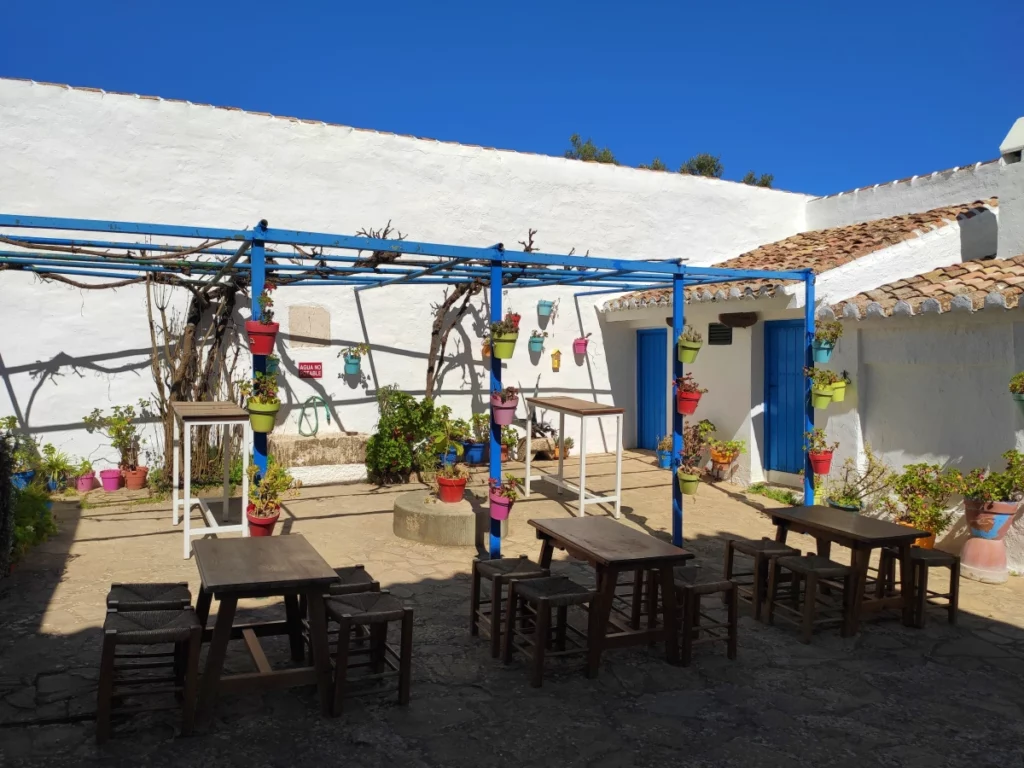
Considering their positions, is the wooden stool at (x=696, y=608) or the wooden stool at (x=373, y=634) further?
the wooden stool at (x=696, y=608)

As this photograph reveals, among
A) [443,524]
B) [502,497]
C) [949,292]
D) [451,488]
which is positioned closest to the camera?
[502,497]

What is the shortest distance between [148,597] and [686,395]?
460 centimetres

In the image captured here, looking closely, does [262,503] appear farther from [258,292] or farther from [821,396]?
[821,396]

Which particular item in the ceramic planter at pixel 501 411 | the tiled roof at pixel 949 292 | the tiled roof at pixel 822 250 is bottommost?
the ceramic planter at pixel 501 411

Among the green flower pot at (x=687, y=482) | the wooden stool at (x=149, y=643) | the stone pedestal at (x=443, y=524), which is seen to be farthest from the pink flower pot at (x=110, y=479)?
the green flower pot at (x=687, y=482)

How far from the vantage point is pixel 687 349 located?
715cm

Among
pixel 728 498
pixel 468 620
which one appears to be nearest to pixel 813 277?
pixel 728 498

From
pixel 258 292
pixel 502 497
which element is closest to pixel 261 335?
pixel 258 292

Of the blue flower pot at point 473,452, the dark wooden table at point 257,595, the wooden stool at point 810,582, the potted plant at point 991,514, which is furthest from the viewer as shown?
the blue flower pot at point 473,452

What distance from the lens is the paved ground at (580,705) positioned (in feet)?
11.8

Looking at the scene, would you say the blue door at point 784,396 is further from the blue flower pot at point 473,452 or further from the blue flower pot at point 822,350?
the blue flower pot at point 473,452

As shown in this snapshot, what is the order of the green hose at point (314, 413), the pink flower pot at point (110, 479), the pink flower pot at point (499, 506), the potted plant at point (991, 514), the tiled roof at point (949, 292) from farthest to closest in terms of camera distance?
the green hose at point (314, 413) < the pink flower pot at point (110, 479) < the tiled roof at point (949, 292) < the potted plant at point (991, 514) < the pink flower pot at point (499, 506)

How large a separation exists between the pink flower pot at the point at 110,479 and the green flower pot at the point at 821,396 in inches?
310

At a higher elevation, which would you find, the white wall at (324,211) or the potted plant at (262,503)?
the white wall at (324,211)
